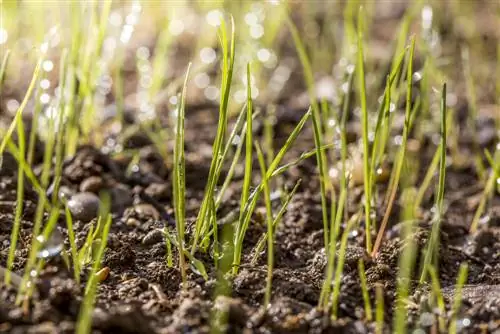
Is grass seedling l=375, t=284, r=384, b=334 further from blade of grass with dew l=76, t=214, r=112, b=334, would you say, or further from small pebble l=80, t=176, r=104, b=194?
small pebble l=80, t=176, r=104, b=194

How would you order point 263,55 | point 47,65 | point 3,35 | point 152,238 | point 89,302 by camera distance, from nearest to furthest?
point 89,302 < point 152,238 < point 47,65 < point 3,35 < point 263,55

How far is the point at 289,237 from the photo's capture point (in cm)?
170

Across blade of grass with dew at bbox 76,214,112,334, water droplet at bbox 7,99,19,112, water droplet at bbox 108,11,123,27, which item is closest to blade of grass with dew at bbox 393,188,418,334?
blade of grass with dew at bbox 76,214,112,334

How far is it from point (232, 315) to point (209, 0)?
6.41 feet

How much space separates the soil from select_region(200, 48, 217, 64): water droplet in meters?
0.67

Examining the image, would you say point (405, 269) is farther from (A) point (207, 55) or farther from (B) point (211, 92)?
(A) point (207, 55)

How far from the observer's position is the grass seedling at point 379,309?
1.24m

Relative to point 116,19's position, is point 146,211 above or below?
below

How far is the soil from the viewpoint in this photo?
4.04ft

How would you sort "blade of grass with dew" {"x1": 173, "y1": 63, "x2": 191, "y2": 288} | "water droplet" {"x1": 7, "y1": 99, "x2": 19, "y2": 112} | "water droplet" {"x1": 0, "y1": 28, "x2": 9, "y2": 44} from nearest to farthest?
"blade of grass with dew" {"x1": 173, "y1": 63, "x2": 191, "y2": 288} < "water droplet" {"x1": 0, "y1": 28, "x2": 9, "y2": 44} < "water droplet" {"x1": 7, "y1": 99, "x2": 19, "y2": 112}

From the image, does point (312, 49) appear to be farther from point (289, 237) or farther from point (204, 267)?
point (204, 267)

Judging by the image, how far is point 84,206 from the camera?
1680mm

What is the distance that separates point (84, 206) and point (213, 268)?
1.32ft

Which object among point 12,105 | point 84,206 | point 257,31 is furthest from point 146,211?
point 257,31
